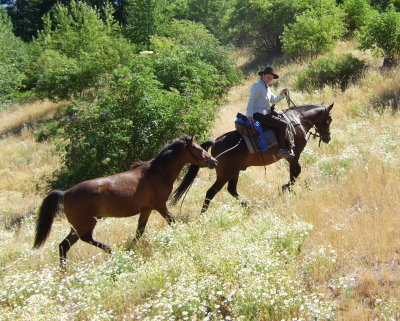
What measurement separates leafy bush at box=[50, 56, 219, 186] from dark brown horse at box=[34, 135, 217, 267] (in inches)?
148

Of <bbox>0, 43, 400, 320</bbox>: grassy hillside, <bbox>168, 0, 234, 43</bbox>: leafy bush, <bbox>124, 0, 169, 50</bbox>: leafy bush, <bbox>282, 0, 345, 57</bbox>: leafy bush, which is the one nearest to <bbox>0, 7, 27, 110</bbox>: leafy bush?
<bbox>124, 0, 169, 50</bbox>: leafy bush

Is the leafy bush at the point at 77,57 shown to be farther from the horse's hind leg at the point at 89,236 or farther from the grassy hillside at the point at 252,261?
the horse's hind leg at the point at 89,236

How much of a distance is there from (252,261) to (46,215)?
11.8 feet

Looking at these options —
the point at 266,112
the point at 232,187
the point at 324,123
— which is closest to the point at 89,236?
the point at 232,187

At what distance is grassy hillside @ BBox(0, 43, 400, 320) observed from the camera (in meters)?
4.24

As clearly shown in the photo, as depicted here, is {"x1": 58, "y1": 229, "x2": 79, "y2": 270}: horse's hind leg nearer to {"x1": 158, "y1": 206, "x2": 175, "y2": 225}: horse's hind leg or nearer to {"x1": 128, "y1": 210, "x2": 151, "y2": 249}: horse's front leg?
{"x1": 128, "y1": 210, "x2": 151, "y2": 249}: horse's front leg

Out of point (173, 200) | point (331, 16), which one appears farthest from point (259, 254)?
point (331, 16)

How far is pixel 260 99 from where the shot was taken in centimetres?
775

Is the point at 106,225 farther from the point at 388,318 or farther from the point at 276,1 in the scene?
the point at 276,1

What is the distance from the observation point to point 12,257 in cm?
709

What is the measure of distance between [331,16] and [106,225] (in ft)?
54.3

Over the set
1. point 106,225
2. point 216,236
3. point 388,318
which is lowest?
point 106,225

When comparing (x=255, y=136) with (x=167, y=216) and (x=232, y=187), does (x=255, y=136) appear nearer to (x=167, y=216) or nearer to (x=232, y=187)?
(x=232, y=187)

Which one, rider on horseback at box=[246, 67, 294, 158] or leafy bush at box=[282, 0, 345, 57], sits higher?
rider on horseback at box=[246, 67, 294, 158]
